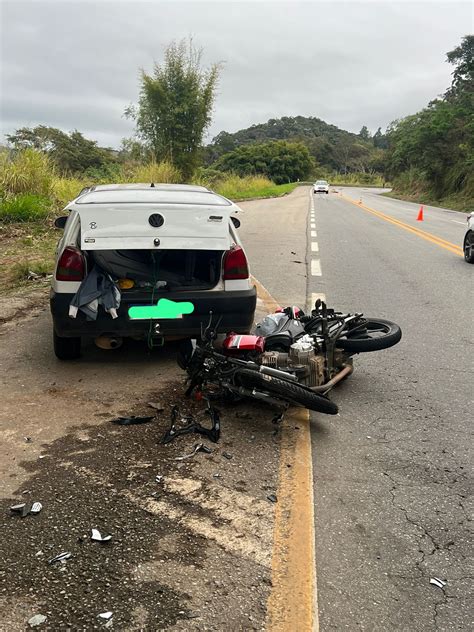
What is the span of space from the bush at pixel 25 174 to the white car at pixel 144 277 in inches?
415

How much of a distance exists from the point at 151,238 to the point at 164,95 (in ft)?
75.3

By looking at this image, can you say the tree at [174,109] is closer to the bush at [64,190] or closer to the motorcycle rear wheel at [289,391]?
the bush at [64,190]

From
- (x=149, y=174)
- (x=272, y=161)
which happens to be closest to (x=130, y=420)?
(x=149, y=174)

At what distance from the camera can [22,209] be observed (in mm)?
13219

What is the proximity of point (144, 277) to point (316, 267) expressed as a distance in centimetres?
587

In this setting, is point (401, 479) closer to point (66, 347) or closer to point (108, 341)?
point (108, 341)

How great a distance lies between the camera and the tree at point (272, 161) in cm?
7919

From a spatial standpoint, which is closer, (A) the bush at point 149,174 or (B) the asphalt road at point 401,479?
(B) the asphalt road at point 401,479

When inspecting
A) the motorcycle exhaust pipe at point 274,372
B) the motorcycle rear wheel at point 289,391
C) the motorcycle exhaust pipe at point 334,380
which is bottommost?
the motorcycle exhaust pipe at point 334,380

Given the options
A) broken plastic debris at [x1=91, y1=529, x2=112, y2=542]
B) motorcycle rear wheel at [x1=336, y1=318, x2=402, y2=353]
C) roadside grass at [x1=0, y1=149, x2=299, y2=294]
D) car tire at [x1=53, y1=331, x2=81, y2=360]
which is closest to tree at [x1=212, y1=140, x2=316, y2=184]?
roadside grass at [x1=0, y1=149, x2=299, y2=294]

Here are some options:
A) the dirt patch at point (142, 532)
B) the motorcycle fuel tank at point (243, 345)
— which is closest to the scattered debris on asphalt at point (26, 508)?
the dirt patch at point (142, 532)

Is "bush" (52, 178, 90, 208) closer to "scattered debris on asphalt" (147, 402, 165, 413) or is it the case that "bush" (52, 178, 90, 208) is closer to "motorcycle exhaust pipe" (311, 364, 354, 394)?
"scattered debris on asphalt" (147, 402, 165, 413)

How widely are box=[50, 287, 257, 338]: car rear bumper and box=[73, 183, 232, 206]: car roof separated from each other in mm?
759

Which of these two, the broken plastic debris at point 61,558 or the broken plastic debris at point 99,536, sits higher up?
the broken plastic debris at point 99,536
